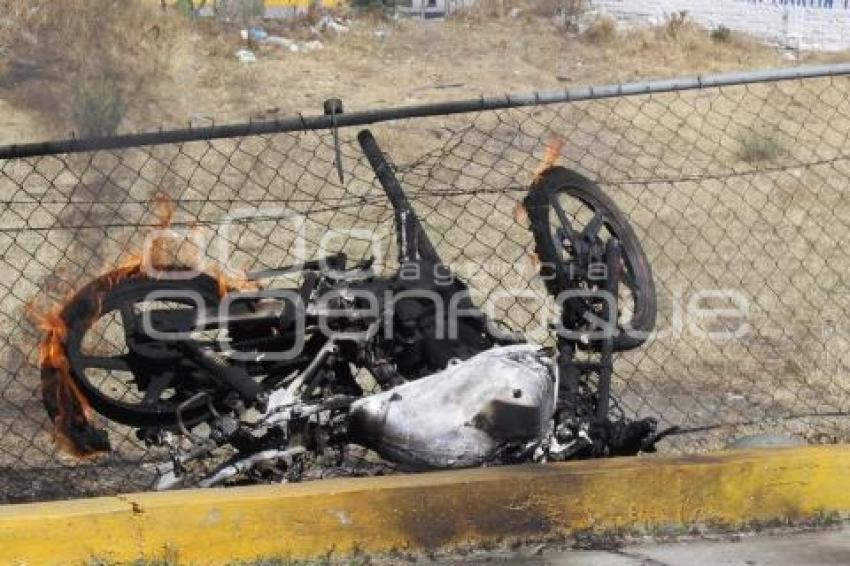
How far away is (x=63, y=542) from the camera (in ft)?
13.6

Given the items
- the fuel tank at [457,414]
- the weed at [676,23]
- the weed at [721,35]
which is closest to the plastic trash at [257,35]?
the weed at [676,23]

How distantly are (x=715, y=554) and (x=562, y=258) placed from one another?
1329 mm

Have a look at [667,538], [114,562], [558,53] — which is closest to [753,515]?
[667,538]

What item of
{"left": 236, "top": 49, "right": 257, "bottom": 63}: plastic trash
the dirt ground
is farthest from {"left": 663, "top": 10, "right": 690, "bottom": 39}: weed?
{"left": 236, "top": 49, "right": 257, "bottom": 63}: plastic trash

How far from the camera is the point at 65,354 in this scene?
4625 millimetres

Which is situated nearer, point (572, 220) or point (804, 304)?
point (572, 220)

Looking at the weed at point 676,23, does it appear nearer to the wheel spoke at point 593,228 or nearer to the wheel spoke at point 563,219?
the wheel spoke at point 593,228

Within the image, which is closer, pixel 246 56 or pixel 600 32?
pixel 246 56

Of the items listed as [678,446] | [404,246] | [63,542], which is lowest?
[678,446]

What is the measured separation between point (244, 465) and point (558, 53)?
1311cm

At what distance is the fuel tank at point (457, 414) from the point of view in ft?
15.0

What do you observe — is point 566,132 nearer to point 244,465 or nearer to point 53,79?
point 53,79

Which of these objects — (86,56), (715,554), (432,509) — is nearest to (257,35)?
(86,56)

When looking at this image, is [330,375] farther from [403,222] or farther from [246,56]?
[246,56]
